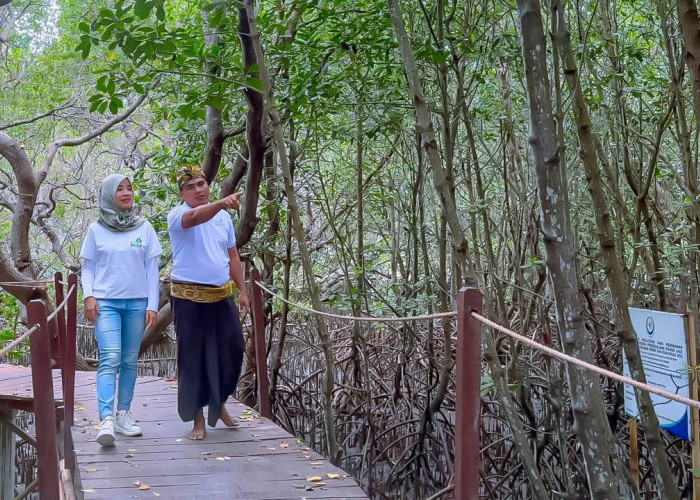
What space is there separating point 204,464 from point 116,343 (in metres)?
0.72

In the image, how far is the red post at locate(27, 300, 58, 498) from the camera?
2797 mm

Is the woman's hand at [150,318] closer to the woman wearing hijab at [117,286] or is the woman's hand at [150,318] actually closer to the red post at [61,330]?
the woman wearing hijab at [117,286]

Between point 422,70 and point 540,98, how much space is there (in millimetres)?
2462

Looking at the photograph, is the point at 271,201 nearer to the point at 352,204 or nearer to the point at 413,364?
the point at 352,204

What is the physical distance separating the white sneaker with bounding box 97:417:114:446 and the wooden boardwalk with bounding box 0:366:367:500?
1.7 inches

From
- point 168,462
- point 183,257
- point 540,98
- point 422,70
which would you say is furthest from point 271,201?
point 540,98

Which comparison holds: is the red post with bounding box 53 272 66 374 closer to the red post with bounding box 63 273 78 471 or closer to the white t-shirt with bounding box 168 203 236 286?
the red post with bounding box 63 273 78 471

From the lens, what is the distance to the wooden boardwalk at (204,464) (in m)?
3.29

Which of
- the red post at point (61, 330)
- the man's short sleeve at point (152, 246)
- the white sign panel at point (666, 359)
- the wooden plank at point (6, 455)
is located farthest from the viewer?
the wooden plank at point (6, 455)

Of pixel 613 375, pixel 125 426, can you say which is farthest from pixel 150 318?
pixel 613 375

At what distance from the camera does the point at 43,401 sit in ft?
9.24

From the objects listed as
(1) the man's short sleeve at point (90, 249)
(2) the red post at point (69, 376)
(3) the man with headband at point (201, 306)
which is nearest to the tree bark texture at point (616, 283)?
(3) the man with headband at point (201, 306)

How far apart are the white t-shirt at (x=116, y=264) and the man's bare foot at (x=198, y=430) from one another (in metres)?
0.63

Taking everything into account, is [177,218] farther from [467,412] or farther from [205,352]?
[467,412]
